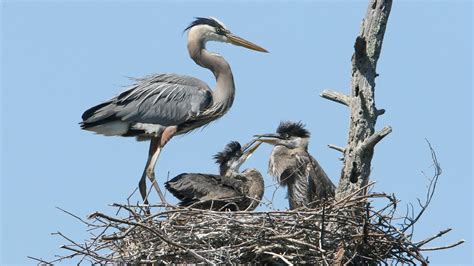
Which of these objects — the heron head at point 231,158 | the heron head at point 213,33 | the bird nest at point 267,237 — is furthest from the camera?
the heron head at point 213,33

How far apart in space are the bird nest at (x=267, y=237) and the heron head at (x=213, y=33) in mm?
4591

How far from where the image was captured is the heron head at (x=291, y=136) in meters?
14.2

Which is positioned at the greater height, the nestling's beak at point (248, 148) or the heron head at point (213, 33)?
the heron head at point (213, 33)

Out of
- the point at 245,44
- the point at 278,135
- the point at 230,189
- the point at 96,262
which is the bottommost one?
the point at 96,262

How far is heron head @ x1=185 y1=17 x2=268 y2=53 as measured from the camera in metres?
15.5

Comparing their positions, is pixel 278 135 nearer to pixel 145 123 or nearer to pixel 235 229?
pixel 145 123

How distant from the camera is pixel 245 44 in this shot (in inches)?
622

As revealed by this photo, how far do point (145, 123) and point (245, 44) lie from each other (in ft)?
6.03

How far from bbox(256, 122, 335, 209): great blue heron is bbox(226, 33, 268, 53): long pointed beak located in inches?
68.0

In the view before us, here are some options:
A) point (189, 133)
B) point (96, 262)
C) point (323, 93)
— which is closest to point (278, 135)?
point (189, 133)

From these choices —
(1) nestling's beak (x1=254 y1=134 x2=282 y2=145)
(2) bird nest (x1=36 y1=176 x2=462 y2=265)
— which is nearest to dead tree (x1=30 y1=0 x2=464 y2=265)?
(2) bird nest (x1=36 y1=176 x2=462 y2=265)

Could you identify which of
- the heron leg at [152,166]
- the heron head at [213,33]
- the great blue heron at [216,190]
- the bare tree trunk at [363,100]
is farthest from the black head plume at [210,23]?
the bare tree trunk at [363,100]

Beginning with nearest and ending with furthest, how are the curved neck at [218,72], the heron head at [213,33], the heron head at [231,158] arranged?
the heron head at [231,158] → the curved neck at [218,72] → the heron head at [213,33]

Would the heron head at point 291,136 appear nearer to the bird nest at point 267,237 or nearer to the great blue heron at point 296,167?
the great blue heron at point 296,167
